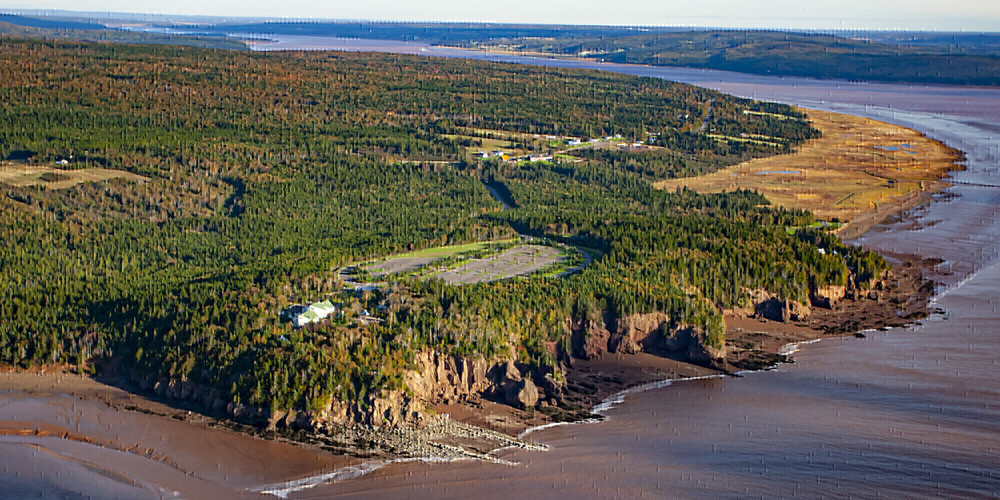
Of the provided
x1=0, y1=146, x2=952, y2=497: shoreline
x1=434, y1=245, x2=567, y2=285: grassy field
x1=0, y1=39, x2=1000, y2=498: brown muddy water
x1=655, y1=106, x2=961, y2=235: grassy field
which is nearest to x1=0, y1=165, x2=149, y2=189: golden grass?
x1=0, y1=146, x2=952, y2=497: shoreline

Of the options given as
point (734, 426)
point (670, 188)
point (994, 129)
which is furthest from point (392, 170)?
point (994, 129)

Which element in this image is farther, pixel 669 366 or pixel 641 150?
pixel 641 150

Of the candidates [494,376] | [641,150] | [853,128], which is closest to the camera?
[494,376]

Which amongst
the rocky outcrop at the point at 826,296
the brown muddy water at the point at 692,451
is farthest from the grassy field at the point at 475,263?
the brown muddy water at the point at 692,451

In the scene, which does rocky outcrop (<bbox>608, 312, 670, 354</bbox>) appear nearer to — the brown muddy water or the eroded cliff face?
the eroded cliff face

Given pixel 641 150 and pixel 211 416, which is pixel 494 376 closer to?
pixel 211 416

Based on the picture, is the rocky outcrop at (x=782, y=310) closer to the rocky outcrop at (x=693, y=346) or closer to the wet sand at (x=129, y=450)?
the rocky outcrop at (x=693, y=346)

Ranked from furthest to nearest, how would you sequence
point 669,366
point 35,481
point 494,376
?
point 669,366 < point 494,376 < point 35,481
